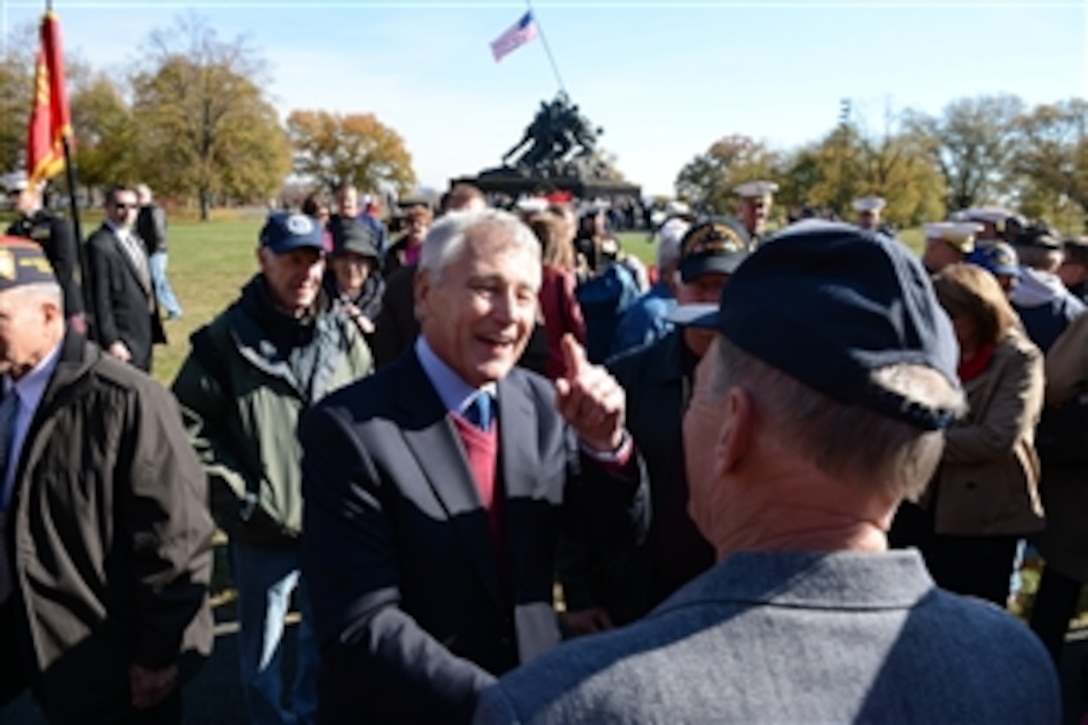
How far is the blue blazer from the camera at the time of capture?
1714 mm

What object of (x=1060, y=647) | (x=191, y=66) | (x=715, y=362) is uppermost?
(x=191, y=66)

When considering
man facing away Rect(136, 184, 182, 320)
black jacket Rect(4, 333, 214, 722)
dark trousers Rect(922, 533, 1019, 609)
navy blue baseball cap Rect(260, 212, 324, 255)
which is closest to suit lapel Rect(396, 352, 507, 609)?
black jacket Rect(4, 333, 214, 722)

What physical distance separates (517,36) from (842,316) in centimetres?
2928

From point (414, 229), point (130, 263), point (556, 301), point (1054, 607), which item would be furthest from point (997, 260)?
point (130, 263)

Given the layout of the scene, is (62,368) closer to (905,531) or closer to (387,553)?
(387,553)

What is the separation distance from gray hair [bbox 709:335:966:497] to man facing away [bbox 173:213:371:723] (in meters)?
2.46

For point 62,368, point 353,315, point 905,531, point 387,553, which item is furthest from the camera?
point 353,315

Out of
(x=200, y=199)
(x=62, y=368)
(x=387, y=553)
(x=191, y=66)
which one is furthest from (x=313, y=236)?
(x=191, y=66)

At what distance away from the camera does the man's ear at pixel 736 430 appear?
103cm

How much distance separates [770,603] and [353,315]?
3976 mm

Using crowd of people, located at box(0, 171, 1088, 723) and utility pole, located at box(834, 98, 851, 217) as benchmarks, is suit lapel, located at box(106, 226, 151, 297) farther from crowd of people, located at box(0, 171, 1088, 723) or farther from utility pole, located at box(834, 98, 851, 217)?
utility pole, located at box(834, 98, 851, 217)

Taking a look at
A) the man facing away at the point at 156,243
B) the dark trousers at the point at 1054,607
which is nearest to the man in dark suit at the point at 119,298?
the dark trousers at the point at 1054,607

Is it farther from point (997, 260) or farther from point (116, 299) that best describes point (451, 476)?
point (116, 299)

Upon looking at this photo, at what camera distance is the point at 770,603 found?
0.95 m
